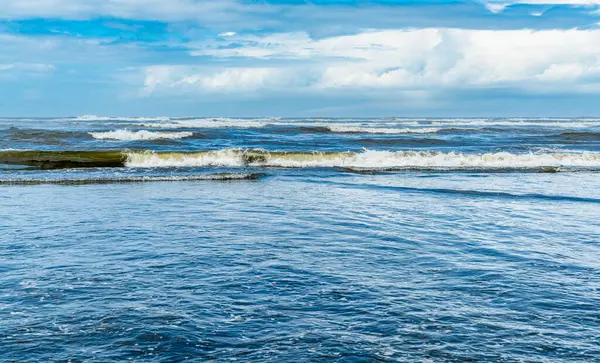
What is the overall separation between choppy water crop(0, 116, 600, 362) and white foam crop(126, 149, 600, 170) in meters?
8.99

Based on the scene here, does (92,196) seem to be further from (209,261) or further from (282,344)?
(282,344)

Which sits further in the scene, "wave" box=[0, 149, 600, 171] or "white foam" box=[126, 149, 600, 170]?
"white foam" box=[126, 149, 600, 170]

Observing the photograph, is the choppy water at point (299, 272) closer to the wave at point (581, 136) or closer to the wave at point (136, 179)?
the wave at point (136, 179)

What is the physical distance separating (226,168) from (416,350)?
879 inches

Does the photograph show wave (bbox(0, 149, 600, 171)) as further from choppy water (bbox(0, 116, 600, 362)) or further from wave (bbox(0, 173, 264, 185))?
choppy water (bbox(0, 116, 600, 362))

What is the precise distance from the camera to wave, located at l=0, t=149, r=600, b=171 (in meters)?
28.6

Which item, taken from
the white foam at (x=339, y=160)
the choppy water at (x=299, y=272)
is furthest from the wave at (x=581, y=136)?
the choppy water at (x=299, y=272)

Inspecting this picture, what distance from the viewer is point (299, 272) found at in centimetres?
898

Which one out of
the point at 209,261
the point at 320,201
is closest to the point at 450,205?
the point at 320,201

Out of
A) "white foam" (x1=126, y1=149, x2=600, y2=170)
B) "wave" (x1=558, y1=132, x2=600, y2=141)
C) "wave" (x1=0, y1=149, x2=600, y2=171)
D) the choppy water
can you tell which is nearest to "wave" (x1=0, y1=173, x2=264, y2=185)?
the choppy water

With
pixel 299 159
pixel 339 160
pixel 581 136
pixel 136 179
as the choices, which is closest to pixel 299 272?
pixel 136 179

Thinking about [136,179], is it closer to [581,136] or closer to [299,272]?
[299,272]

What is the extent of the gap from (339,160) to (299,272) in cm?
2218

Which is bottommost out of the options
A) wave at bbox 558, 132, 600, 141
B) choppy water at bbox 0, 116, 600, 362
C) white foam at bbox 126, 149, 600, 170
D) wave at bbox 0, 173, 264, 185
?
choppy water at bbox 0, 116, 600, 362
